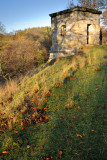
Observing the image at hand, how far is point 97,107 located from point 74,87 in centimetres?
165

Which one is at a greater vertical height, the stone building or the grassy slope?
the stone building

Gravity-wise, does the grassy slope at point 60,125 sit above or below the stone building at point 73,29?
below

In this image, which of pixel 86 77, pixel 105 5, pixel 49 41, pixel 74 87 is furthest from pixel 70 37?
pixel 49 41

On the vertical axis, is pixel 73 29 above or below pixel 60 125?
above

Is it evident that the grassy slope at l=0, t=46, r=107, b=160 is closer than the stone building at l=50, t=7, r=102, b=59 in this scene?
Yes

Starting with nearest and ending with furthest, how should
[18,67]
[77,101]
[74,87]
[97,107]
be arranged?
[97,107], [77,101], [74,87], [18,67]

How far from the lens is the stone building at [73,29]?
11643 millimetres

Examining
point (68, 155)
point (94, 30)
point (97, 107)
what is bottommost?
point (68, 155)

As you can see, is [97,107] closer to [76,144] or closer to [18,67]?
[76,144]

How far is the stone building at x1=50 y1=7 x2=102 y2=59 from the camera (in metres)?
11.6

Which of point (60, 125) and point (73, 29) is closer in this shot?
point (60, 125)

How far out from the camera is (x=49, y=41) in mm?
29703

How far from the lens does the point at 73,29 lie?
11750 mm

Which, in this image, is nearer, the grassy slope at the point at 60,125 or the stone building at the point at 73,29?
the grassy slope at the point at 60,125
